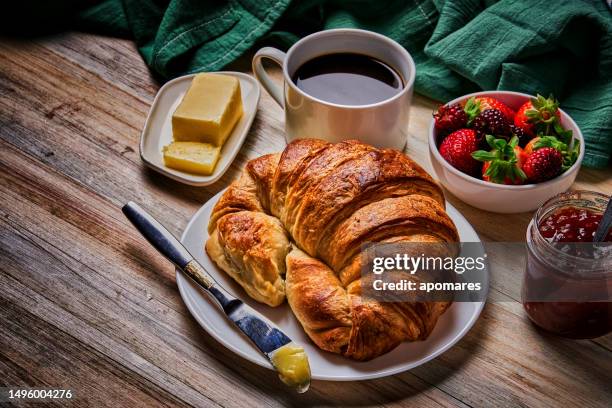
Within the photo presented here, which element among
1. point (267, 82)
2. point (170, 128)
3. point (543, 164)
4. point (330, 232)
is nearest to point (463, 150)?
point (543, 164)

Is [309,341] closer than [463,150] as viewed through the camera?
Yes

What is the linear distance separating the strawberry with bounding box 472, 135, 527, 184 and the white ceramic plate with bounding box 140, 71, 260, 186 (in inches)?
23.9

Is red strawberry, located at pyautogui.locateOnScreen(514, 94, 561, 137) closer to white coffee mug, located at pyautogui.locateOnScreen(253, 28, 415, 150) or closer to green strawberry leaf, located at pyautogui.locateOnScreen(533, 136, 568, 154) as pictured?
green strawberry leaf, located at pyautogui.locateOnScreen(533, 136, 568, 154)

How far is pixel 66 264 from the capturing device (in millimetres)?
1637

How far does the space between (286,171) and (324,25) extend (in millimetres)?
796

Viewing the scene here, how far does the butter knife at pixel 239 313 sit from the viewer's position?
4.43ft

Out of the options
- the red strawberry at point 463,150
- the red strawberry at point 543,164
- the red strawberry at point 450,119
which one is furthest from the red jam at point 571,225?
the red strawberry at point 450,119

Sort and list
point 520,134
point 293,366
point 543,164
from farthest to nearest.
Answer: point 520,134 → point 543,164 → point 293,366

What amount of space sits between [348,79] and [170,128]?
0.48 m

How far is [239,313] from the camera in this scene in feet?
4.74

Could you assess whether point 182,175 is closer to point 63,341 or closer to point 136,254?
point 136,254

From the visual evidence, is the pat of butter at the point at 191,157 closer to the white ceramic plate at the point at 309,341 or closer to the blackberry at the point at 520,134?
the white ceramic plate at the point at 309,341

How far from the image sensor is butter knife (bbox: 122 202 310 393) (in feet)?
4.43

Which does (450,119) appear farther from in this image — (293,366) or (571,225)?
(293,366)
